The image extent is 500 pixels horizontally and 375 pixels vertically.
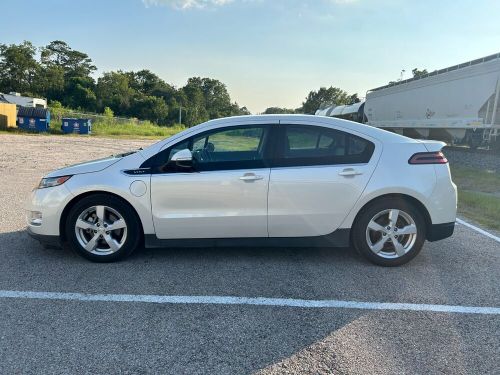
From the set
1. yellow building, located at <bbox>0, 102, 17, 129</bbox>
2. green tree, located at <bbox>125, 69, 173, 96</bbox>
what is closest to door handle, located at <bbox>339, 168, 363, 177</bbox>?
yellow building, located at <bbox>0, 102, 17, 129</bbox>

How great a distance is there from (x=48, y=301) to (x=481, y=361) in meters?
3.43

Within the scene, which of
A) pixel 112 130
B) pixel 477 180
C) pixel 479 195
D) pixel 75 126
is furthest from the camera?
pixel 112 130

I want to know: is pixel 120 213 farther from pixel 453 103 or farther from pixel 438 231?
pixel 453 103

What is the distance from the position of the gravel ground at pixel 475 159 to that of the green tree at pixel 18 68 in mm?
84122

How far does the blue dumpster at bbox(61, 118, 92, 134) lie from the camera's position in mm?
37181

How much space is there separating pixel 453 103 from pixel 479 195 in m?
7.62

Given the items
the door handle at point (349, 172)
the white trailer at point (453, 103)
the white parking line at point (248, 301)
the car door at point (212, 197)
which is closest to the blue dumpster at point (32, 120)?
the white trailer at point (453, 103)

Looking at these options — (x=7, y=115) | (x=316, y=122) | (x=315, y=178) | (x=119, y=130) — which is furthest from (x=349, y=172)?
(x=119, y=130)

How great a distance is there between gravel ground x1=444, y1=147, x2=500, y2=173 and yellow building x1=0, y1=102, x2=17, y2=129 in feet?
114

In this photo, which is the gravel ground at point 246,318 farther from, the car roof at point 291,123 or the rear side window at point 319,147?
the car roof at point 291,123

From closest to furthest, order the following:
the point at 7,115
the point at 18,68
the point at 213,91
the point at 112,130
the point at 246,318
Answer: the point at 246,318
the point at 7,115
the point at 112,130
the point at 18,68
the point at 213,91

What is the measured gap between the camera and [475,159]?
13906 millimetres

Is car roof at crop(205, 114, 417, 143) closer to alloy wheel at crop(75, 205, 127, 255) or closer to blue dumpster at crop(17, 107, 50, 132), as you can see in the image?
alloy wheel at crop(75, 205, 127, 255)

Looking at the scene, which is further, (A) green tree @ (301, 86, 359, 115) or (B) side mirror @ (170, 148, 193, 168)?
(A) green tree @ (301, 86, 359, 115)
